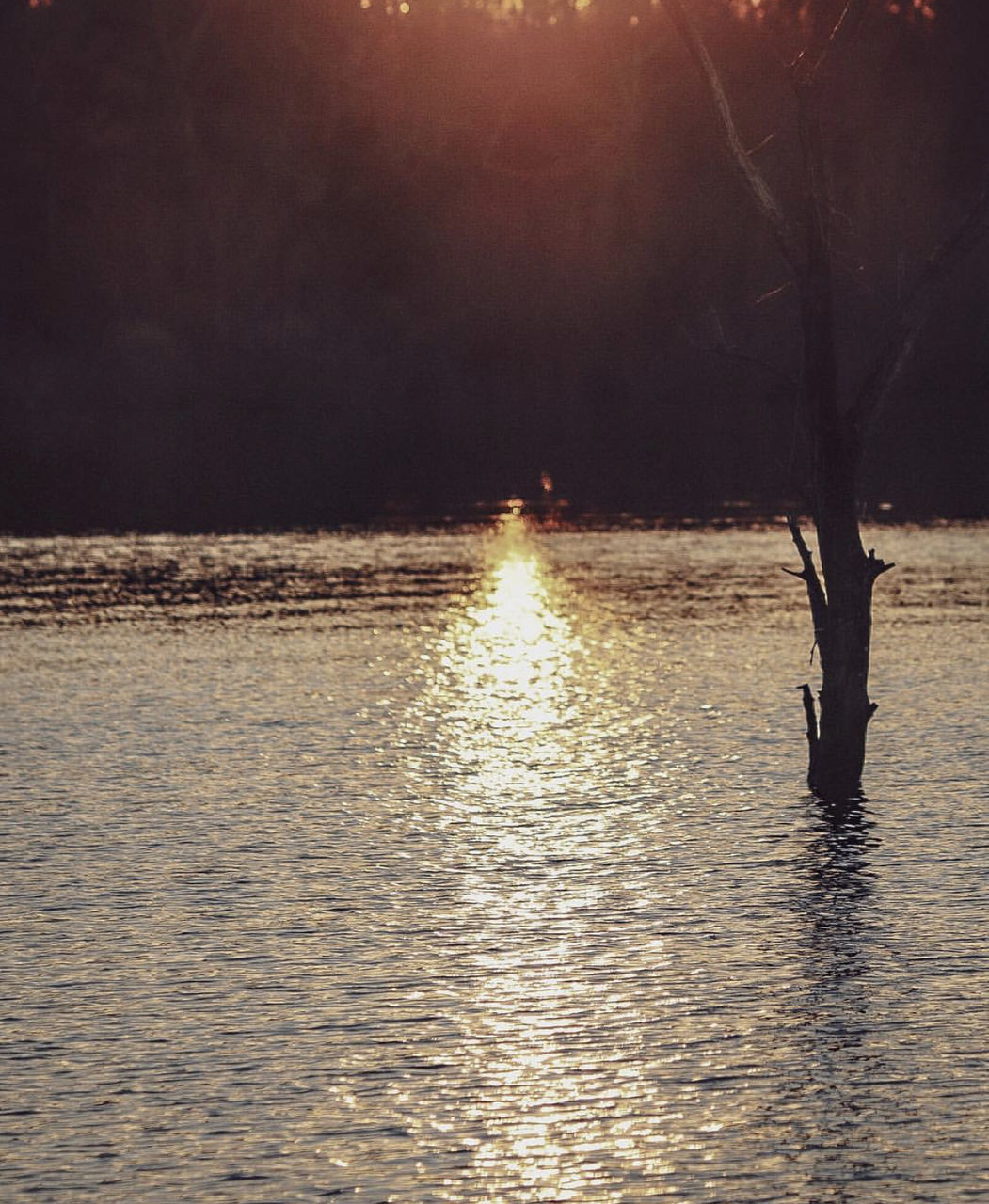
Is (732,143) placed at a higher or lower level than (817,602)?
higher

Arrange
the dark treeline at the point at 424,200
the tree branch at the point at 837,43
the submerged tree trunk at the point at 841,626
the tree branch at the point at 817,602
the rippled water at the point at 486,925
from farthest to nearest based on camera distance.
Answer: the dark treeline at the point at 424,200, the submerged tree trunk at the point at 841,626, the tree branch at the point at 837,43, the tree branch at the point at 817,602, the rippled water at the point at 486,925

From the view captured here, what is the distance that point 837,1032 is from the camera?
41.7ft

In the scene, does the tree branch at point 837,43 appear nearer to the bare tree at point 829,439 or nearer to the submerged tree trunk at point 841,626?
the bare tree at point 829,439

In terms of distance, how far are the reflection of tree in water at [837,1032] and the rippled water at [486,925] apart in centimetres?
3

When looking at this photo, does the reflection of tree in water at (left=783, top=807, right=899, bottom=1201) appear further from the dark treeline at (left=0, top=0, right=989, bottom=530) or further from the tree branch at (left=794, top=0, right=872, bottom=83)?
the dark treeline at (left=0, top=0, right=989, bottom=530)

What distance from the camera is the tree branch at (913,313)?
753 inches

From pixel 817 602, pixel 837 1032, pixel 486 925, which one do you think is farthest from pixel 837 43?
pixel 837 1032

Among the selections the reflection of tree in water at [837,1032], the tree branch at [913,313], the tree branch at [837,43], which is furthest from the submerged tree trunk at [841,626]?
the tree branch at [837,43]

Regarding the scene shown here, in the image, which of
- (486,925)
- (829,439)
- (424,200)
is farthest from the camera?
(424,200)

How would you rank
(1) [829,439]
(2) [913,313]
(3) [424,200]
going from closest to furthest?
(2) [913,313] < (1) [829,439] < (3) [424,200]

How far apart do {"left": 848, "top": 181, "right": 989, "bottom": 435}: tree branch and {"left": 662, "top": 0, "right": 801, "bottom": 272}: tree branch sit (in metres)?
1.17

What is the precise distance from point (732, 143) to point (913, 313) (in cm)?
246

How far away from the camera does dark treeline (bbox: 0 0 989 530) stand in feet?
404

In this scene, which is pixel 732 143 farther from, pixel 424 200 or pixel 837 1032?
pixel 424 200
